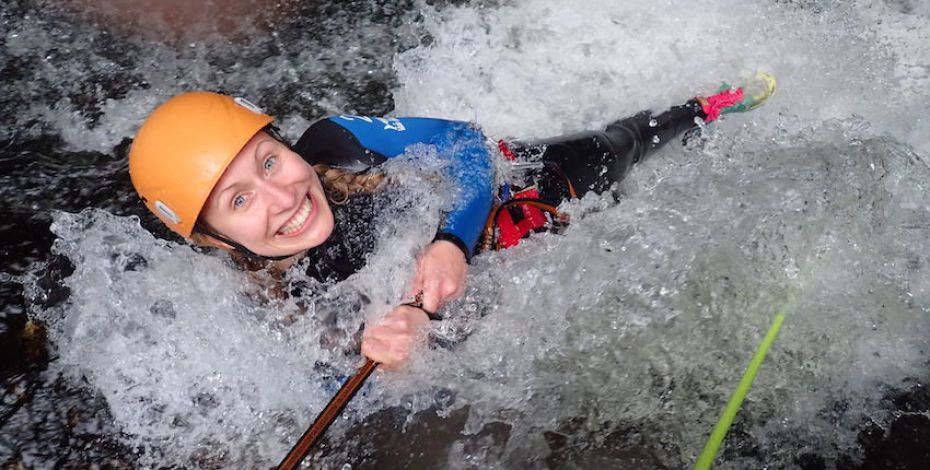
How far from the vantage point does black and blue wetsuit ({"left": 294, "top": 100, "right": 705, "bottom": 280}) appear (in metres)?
2.65

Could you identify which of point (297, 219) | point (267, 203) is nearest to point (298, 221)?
point (297, 219)

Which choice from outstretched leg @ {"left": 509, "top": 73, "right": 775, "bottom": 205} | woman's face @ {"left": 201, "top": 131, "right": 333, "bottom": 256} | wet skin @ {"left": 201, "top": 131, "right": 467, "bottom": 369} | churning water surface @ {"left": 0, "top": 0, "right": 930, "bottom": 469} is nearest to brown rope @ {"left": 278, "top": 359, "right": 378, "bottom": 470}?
wet skin @ {"left": 201, "top": 131, "right": 467, "bottom": 369}

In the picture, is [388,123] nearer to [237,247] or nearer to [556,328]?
[237,247]

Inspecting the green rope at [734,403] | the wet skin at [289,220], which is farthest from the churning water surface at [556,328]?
the wet skin at [289,220]

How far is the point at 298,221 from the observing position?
240cm

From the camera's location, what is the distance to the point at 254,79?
169 inches

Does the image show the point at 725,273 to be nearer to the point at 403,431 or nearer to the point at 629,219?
the point at 629,219

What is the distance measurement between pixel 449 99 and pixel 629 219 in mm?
1582

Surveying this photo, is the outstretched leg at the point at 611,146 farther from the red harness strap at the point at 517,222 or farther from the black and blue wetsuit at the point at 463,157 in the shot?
the red harness strap at the point at 517,222

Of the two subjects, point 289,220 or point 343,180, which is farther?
point 343,180

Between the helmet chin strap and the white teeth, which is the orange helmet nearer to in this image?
the helmet chin strap

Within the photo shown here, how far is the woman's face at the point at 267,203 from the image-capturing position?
7.39ft

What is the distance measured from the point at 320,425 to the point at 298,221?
0.77 m

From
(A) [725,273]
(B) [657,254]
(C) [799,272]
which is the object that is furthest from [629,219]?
(C) [799,272]
